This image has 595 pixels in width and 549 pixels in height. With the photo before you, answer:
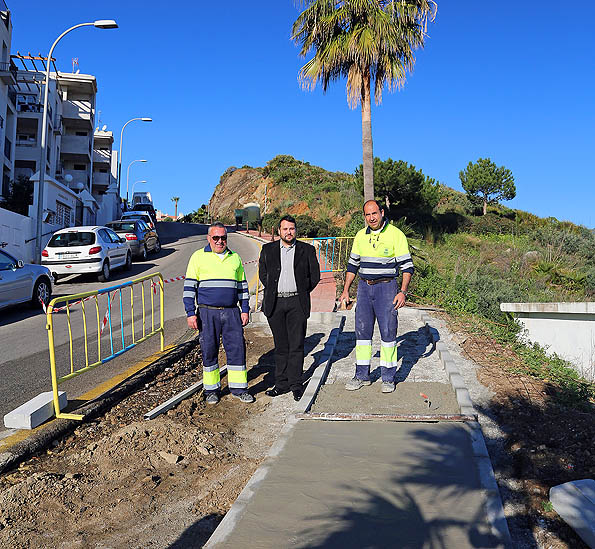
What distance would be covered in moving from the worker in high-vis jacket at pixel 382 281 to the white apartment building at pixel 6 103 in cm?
2954

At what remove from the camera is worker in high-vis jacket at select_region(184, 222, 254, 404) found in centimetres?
613

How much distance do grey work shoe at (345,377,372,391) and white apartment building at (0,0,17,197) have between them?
29.6 meters

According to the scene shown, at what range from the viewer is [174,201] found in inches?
4013

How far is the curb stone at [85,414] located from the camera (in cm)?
465

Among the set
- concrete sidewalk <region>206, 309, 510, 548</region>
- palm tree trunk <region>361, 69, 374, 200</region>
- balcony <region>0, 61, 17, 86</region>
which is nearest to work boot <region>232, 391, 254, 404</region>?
concrete sidewalk <region>206, 309, 510, 548</region>

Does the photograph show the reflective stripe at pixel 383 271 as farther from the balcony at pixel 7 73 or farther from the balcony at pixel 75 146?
the balcony at pixel 75 146

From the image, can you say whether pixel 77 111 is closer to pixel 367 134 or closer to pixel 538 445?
pixel 367 134

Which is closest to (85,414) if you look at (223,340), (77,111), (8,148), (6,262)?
(223,340)

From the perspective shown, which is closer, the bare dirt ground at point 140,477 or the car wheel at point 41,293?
the bare dirt ground at point 140,477

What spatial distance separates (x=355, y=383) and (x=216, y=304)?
1.78 meters

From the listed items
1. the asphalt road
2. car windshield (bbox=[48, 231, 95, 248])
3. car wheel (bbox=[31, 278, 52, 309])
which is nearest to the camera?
the asphalt road

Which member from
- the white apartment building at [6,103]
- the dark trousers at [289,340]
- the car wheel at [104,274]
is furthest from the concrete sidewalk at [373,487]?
the white apartment building at [6,103]

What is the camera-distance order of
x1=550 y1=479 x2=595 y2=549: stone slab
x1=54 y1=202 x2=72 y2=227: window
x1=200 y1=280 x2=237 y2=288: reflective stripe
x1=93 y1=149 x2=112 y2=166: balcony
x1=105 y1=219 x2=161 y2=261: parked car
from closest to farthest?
x1=550 y1=479 x2=595 y2=549: stone slab
x1=200 y1=280 x2=237 y2=288: reflective stripe
x1=105 y1=219 x2=161 y2=261: parked car
x1=54 y1=202 x2=72 y2=227: window
x1=93 y1=149 x2=112 y2=166: balcony

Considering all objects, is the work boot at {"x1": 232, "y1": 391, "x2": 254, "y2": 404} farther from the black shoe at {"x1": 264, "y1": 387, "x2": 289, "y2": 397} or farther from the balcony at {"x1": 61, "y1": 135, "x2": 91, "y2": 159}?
the balcony at {"x1": 61, "y1": 135, "x2": 91, "y2": 159}
